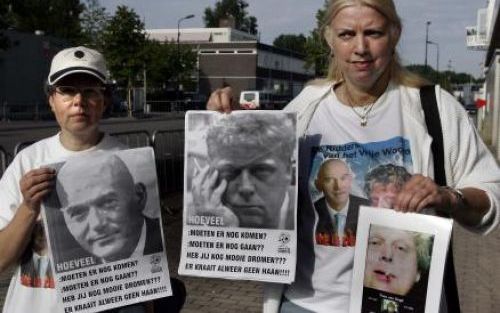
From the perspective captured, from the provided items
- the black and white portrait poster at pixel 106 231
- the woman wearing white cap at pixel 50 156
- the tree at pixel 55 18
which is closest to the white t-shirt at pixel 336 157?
the black and white portrait poster at pixel 106 231

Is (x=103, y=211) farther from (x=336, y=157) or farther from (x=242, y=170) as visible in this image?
(x=336, y=157)

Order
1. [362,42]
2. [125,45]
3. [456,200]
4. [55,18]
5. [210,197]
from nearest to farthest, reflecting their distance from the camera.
→ [456,200] < [362,42] < [210,197] < [125,45] < [55,18]

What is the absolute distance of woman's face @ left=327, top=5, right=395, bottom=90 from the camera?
2.29m

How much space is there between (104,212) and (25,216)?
292 mm

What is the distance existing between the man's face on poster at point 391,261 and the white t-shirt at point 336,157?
0.73 feet

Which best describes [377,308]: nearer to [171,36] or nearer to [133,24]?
[133,24]

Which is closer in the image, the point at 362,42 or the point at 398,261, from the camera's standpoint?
the point at 398,261

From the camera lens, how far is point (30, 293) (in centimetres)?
251

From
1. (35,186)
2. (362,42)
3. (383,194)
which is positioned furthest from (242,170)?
(35,186)

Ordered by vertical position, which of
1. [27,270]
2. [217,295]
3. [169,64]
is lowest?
[217,295]

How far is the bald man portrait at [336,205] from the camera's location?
2.39 meters

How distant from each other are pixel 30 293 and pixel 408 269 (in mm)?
1441

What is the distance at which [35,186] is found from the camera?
2.34 metres

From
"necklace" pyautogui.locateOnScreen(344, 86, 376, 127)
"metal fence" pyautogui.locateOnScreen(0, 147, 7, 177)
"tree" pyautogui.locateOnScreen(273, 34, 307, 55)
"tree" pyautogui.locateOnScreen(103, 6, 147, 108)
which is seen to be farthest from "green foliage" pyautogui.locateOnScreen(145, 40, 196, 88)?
"tree" pyautogui.locateOnScreen(273, 34, 307, 55)
